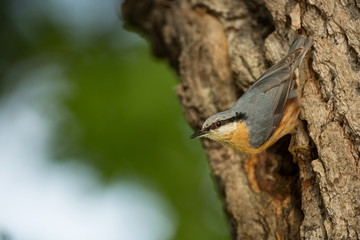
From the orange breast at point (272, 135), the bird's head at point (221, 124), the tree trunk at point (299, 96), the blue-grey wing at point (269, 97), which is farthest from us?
the bird's head at point (221, 124)

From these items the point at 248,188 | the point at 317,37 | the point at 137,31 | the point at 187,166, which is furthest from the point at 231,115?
the point at 137,31

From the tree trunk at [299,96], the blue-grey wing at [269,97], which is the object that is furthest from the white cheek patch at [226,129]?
the tree trunk at [299,96]

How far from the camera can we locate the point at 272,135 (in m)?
4.25

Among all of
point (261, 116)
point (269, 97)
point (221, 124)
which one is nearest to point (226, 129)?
point (221, 124)

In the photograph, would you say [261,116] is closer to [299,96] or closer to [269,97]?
[269,97]

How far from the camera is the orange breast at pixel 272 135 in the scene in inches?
159

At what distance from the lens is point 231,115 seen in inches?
167

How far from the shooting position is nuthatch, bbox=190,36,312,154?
13.2 feet

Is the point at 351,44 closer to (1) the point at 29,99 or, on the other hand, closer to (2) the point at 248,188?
(2) the point at 248,188

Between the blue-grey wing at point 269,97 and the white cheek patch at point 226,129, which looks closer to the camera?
the blue-grey wing at point 269,97

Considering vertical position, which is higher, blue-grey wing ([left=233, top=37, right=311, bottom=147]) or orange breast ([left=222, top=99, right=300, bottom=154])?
blue-grey wing ([left=233, top=37, right=311, bottom=147])

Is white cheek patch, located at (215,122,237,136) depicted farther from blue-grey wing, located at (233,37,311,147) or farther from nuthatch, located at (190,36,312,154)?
blue-grey wing, located at (233,37,311,147)

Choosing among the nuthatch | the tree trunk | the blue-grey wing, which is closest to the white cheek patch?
the nuthatch

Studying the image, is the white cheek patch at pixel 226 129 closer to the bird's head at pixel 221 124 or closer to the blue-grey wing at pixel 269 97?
the bird's head at pixel 221 124
